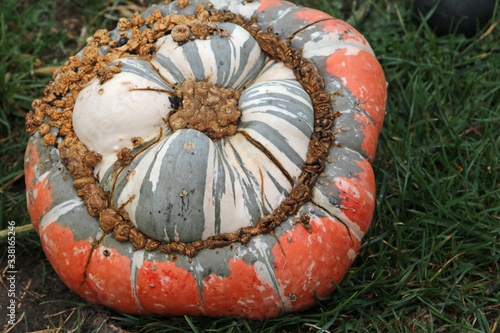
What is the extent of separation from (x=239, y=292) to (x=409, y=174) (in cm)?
121

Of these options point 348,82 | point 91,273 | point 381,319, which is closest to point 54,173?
point 91,273

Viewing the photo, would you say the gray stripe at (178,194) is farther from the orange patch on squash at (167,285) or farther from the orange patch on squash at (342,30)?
the orange patch on squash at (342,30)

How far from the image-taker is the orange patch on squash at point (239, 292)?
79.6 inches

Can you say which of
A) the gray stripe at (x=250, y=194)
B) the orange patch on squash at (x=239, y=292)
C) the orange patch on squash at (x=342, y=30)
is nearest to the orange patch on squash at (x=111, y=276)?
the orange patch on squash at (x=239, y=292)

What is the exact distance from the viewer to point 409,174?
2.71 m

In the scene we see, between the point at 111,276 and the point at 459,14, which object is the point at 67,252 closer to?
the point at 111,276

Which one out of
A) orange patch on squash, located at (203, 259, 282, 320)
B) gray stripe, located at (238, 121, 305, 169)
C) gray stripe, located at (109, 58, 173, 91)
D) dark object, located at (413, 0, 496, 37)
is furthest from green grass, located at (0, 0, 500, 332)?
gray stripe, located at (109, 58, 173, 91)

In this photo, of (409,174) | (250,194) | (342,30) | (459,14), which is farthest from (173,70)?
(459,14)

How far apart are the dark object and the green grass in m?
0.07

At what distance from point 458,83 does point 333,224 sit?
1.58 metres

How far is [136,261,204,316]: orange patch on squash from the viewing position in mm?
2039

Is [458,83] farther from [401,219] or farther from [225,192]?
[225,192]

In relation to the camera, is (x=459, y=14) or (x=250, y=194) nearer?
(x=250, y=194)

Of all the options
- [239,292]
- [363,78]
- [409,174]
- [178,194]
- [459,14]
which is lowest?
[409,174]
